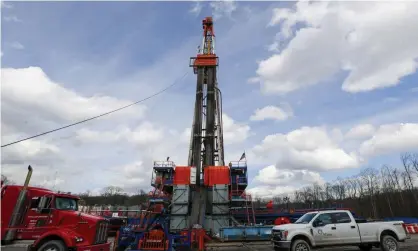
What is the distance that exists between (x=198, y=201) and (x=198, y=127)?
26.4ft

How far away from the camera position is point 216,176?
85.8ft

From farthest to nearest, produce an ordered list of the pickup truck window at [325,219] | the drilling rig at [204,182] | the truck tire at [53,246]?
the drilling rig at [204,182], the pickup truck window at [325,219], the truck tire at [53,246]

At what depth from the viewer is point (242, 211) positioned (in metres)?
27.1

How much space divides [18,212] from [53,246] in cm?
202

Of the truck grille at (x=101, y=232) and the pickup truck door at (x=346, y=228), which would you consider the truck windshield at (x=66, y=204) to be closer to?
the truck grille at (x=101, y=232)

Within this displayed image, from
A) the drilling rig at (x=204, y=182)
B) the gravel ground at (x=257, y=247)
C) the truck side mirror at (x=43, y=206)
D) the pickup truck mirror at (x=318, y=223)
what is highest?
the drilling rig at (x=204, y=182)

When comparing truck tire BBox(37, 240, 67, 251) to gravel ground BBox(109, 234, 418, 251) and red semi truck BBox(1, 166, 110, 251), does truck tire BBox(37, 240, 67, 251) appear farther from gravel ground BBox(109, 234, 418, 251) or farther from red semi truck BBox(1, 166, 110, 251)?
gravel ground BBox(109, 234, 418, 251)

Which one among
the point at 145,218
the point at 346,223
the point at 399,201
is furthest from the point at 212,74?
the point at 399,201

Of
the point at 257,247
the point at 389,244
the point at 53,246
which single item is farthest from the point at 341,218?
the point at 53,246

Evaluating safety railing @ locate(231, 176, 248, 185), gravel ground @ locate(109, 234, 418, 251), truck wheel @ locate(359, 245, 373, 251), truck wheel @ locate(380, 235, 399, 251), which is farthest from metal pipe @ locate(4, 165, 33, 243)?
safety railing @ locate(231, 176, 248, 185)

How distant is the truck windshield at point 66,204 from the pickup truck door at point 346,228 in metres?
11.2

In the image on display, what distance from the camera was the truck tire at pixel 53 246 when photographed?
9.93 metres

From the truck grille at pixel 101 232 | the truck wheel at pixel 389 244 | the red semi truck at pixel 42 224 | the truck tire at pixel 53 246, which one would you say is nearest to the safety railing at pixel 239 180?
the truck wheel at pixel 389 244

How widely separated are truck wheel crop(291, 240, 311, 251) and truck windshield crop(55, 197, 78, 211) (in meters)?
9.32
